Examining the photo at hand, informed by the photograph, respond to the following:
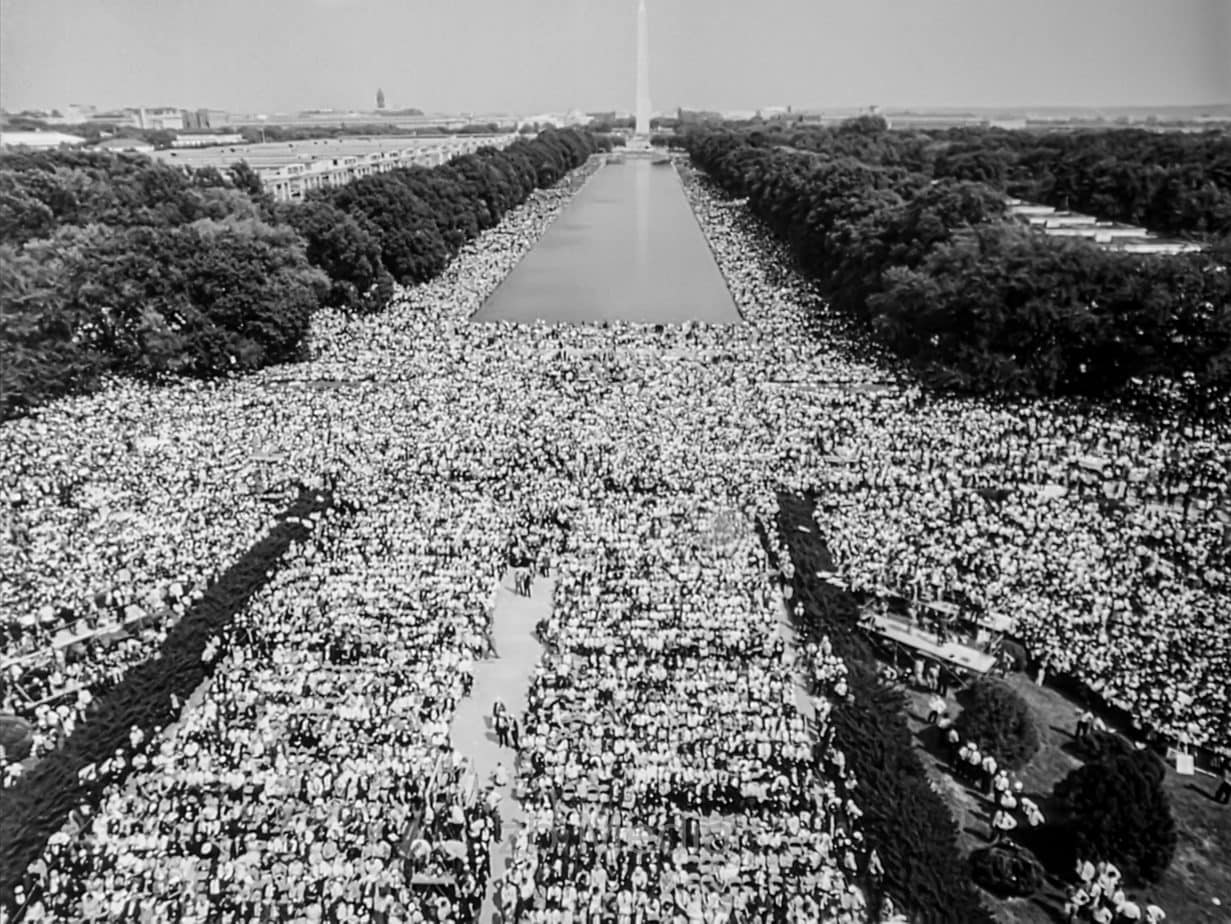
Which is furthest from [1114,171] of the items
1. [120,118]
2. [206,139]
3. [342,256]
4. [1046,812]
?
[120,118]

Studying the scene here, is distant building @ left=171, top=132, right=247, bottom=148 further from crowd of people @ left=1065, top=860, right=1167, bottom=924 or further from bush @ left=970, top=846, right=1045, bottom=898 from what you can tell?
crowd of people @ left=1065, top=860, right=1167, bottom=924

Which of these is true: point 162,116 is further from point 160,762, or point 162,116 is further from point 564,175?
point 160,762

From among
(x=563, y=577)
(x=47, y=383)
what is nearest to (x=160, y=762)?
(x=563, y=577)

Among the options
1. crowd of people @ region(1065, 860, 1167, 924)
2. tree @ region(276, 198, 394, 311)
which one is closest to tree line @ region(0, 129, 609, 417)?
tree @ region(276, 198, 394, 311)

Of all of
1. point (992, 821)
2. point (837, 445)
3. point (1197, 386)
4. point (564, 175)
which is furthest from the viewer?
point (564, 175)

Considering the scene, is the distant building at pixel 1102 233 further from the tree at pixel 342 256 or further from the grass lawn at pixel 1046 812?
the tree at pixel 342 256

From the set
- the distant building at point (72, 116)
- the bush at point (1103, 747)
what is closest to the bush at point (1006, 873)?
the bush at point (1103, 747)

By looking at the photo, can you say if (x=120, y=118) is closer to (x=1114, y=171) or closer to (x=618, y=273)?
(x=618, y=273)
